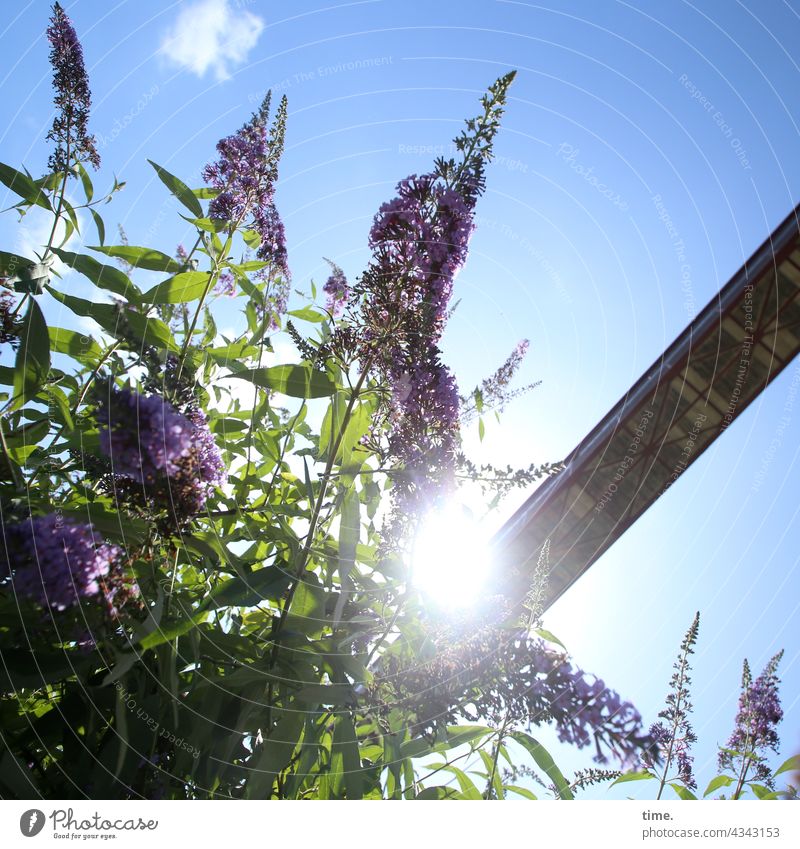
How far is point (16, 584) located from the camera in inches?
28.7

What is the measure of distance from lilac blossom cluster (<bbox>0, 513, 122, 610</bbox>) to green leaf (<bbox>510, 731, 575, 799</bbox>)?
42.3 inches

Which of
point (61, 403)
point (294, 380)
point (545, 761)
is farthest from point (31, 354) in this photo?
point (545, 761)

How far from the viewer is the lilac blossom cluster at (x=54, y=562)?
0.72 m

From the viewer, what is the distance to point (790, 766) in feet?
5.24

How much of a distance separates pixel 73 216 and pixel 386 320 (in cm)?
101

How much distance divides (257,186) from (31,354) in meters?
0.86

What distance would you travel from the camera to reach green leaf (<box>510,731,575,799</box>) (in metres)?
1.39

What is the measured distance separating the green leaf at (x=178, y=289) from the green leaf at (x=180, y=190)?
11.2 inches

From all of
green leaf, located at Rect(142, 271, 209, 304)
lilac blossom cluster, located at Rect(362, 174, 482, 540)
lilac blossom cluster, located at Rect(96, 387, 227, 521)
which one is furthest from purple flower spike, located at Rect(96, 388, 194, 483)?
green leaf, located at Rect(142, 271, 209, 304)

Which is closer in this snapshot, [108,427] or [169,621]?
[108,427]

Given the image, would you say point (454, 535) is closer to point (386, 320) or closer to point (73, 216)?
point (386, 320)

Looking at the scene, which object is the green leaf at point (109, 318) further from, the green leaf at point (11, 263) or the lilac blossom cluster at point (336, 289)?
the lilac blossom cluster at point (336, 289)

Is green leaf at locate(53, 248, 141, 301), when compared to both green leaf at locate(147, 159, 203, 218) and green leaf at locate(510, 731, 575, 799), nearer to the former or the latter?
green leaf at locate(147, 159, 203, 218)
